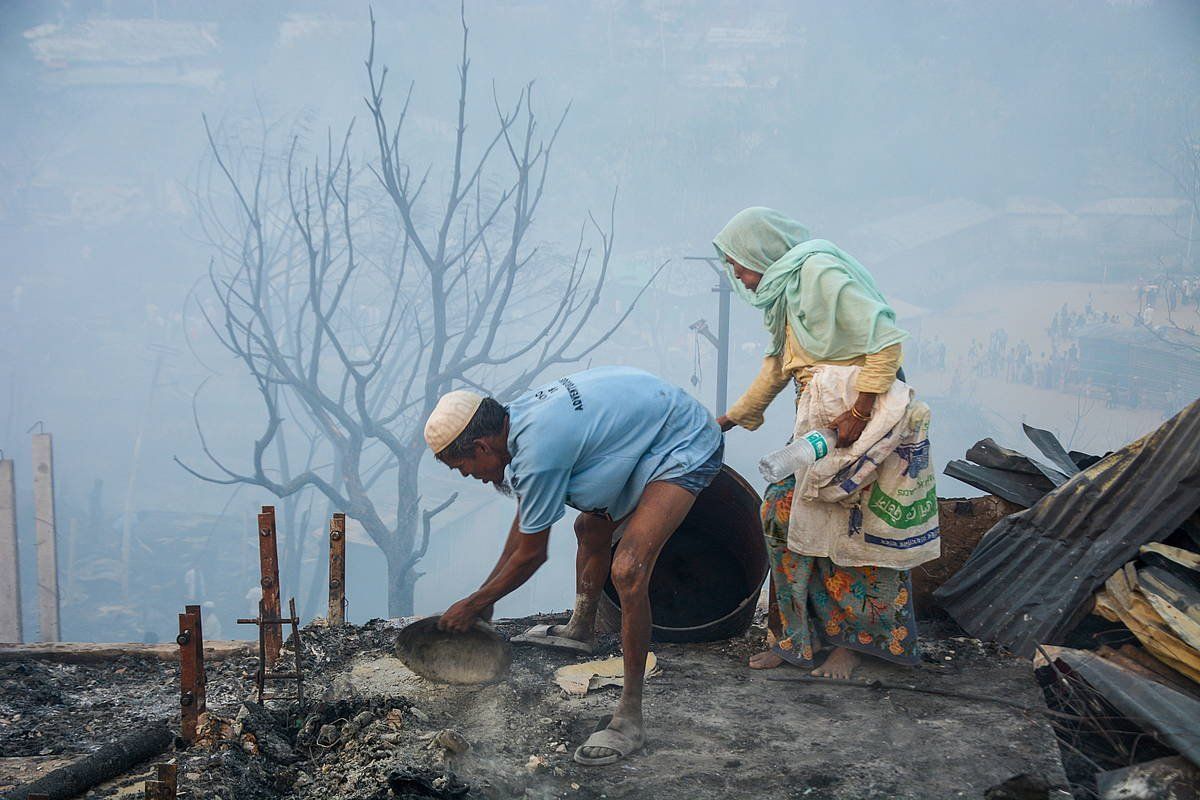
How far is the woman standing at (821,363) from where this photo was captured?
11.5ft

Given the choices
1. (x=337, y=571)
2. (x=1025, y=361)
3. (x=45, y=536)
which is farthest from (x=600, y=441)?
(x=1025, y=361)

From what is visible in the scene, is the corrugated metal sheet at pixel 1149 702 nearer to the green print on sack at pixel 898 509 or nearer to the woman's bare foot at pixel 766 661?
the green print on sack at pixel 898 509

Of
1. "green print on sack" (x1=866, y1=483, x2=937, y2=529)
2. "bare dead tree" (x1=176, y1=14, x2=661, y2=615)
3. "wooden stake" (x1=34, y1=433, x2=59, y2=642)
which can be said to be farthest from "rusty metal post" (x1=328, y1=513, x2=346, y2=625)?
"bare dead tree" (x1=176, y1=14, x2=661, y2=615)

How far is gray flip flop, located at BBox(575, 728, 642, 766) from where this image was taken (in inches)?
119

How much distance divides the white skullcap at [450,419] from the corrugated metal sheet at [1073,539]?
2.66 metres

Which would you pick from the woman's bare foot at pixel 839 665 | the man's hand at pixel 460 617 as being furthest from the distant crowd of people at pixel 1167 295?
the man's hand at pixel 460 617

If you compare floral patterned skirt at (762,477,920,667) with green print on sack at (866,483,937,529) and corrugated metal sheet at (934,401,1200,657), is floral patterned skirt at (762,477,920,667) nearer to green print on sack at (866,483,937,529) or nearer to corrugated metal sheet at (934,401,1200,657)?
green print on sack at (866,483,937,529)

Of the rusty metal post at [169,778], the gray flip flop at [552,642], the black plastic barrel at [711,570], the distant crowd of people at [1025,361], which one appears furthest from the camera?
the distant crowd of people at [1025,361]

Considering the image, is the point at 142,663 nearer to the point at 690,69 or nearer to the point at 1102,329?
the point at 1102,329

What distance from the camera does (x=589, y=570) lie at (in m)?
3.98

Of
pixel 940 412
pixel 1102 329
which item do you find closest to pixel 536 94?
pixel 940 412

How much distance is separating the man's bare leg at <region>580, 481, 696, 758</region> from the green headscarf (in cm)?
96

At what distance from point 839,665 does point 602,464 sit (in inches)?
58.0

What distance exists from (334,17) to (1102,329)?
28461 millimetres
